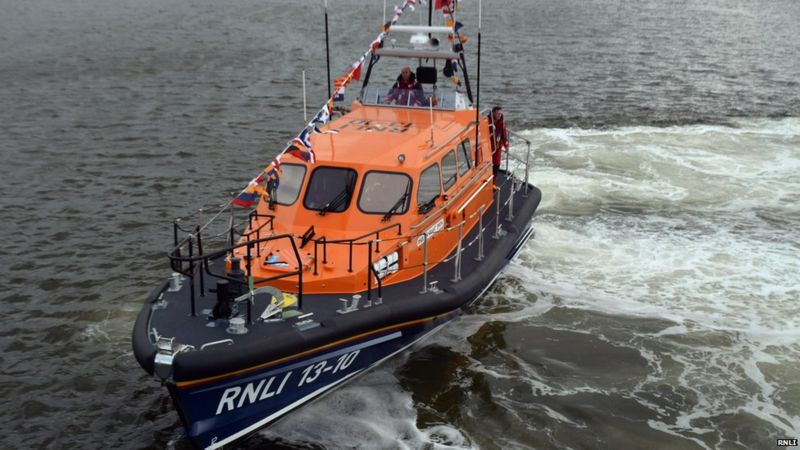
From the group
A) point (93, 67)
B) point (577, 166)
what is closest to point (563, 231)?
point (577, 166)

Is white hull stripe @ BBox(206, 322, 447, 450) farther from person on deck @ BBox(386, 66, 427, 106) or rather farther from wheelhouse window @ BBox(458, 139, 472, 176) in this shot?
person on deck @ BBox(386, 66, 427, 106)

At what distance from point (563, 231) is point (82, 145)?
10272 millimetres

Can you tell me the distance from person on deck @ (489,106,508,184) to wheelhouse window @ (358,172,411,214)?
10.7 ft

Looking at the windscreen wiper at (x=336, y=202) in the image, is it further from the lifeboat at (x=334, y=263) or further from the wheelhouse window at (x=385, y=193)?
the wheelhouse window at (x=385, y=193)

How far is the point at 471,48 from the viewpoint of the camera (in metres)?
30.0

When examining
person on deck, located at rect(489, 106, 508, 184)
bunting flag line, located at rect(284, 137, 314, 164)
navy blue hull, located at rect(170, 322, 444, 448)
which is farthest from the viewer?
person on deck, located at rect(489, 106, 508, 184)

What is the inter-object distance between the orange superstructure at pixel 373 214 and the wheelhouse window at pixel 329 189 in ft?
0.09

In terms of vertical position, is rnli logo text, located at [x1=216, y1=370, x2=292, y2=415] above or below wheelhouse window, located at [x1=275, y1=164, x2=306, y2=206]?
below

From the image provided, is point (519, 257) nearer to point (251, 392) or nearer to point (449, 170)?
point (449, 170)

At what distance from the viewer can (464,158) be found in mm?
10375

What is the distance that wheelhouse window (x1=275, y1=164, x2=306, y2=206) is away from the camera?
29.9 feet

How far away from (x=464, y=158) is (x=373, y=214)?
2.05 meters

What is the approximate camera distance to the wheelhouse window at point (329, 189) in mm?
8914

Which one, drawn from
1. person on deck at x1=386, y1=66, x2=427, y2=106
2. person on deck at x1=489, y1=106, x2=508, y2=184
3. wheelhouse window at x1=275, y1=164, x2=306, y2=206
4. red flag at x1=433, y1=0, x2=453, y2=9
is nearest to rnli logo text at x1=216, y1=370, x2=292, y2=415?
wheelhouse window at x1=275, y1=164, x2=306, y2=206
